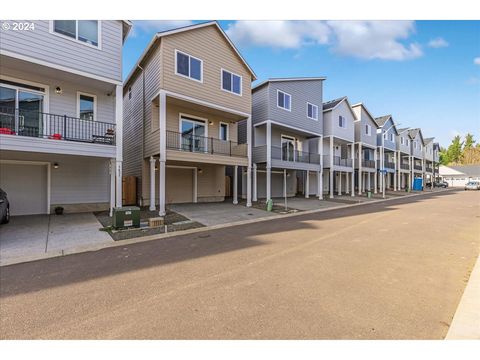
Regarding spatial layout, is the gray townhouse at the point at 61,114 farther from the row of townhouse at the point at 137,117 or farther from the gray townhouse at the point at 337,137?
the gray townhouse at the point at 337,137

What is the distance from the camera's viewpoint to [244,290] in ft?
13.8

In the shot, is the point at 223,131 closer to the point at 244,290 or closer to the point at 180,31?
the point at 180,31

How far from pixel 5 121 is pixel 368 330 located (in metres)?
14.2

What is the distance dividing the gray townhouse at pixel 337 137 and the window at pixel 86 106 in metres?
19.7

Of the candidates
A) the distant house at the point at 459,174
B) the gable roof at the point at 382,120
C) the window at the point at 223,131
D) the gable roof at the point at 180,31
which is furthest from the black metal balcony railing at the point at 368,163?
the distant house at the point at 459,174

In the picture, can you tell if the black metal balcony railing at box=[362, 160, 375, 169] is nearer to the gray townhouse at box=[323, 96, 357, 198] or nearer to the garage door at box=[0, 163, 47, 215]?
the gray townhouse at box=[323, 96, 357, 198]

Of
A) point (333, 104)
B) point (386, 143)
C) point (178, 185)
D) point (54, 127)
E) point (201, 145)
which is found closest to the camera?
point (54, 127)

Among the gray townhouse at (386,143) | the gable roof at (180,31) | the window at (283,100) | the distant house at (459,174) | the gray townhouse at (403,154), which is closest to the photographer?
the gable roof at (180,31)

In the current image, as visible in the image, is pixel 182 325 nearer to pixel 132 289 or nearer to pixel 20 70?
pixel 132 289

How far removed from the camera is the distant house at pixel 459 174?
5753cm

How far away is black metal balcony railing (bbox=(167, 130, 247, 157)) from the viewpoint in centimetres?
1458

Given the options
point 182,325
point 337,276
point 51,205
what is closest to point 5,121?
point 51,205

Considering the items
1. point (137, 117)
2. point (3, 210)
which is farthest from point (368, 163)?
point (3, 210)

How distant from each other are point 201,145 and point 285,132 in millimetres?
9221
